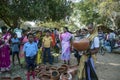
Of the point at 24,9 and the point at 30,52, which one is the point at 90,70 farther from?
the point at 24,9

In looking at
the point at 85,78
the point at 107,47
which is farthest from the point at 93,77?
the point at 107,47

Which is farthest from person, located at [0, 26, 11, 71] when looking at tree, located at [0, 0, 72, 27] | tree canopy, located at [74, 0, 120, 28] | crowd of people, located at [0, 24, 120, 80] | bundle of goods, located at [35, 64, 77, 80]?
tree canopy, located at [74, 0, 120, 28]

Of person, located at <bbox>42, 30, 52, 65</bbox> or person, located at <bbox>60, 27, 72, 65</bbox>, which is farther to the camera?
person, located at <bbox>42, 30, 52, 65</bbox>

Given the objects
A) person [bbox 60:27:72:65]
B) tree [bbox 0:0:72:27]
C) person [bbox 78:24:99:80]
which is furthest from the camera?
tree [bbox 0:0:72:27]

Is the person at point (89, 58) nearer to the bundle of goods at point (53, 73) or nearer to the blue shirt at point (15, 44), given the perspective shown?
the bundle of goods at point (53, 73)

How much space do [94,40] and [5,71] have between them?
17.8 ft

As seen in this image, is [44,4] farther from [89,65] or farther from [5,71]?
[89,65]

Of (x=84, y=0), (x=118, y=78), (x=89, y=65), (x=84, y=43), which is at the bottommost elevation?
(x=118, y=78)

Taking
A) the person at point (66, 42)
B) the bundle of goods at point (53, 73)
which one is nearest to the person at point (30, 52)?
the bundle of goods at point (53, 73)

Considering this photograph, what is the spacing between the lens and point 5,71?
11.9m

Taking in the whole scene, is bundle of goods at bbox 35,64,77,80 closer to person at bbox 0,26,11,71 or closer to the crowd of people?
the crowd of people

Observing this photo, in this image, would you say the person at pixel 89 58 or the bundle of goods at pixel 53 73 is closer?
the person at pixel 89 58

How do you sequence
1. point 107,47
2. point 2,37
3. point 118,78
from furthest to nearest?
point 107,47
point 2,37
point 118,78

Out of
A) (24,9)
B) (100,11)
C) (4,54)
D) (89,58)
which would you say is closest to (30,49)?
(4,54)
